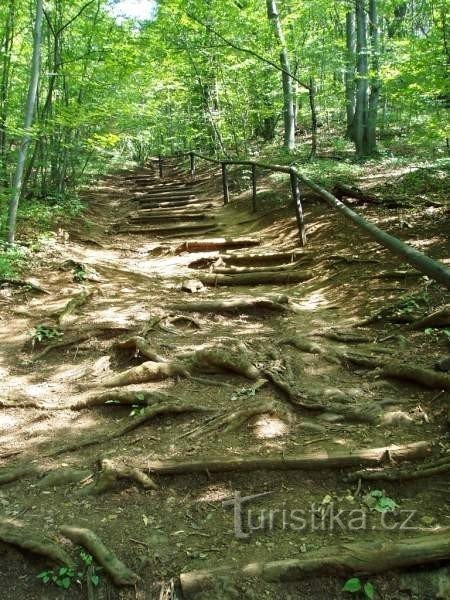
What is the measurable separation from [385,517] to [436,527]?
0.30m

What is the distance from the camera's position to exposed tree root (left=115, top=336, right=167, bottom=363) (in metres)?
5.10

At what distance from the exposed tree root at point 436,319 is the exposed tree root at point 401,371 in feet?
2.44

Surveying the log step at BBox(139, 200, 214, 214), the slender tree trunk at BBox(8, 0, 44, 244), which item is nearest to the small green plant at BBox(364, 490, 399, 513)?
the slender tree trunk at BBox(8, 0, 44, 244)

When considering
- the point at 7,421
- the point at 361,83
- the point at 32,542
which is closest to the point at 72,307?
the point at 7,421

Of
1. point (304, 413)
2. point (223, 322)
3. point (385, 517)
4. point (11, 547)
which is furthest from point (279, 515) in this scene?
point (223, 322)

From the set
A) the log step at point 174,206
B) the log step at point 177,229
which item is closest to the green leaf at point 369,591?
the log step at point 177,229

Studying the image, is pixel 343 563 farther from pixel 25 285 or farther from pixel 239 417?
pixel 25 285

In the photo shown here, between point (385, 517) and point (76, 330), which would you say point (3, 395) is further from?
point (385, 517)

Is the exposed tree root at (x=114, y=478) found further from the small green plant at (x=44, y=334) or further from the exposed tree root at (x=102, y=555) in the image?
the small green plant at (x=44, y=334)

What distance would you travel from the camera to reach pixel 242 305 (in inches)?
258

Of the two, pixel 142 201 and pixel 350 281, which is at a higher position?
pixel 142 201

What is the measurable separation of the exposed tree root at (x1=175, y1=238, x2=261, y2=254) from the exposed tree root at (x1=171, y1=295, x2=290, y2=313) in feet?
11.3

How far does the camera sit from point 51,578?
279cm

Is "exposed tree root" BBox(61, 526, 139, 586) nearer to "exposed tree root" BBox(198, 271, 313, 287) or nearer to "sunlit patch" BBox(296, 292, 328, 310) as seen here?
"sunlit patch" BBox(296, 292, 328, 310)
